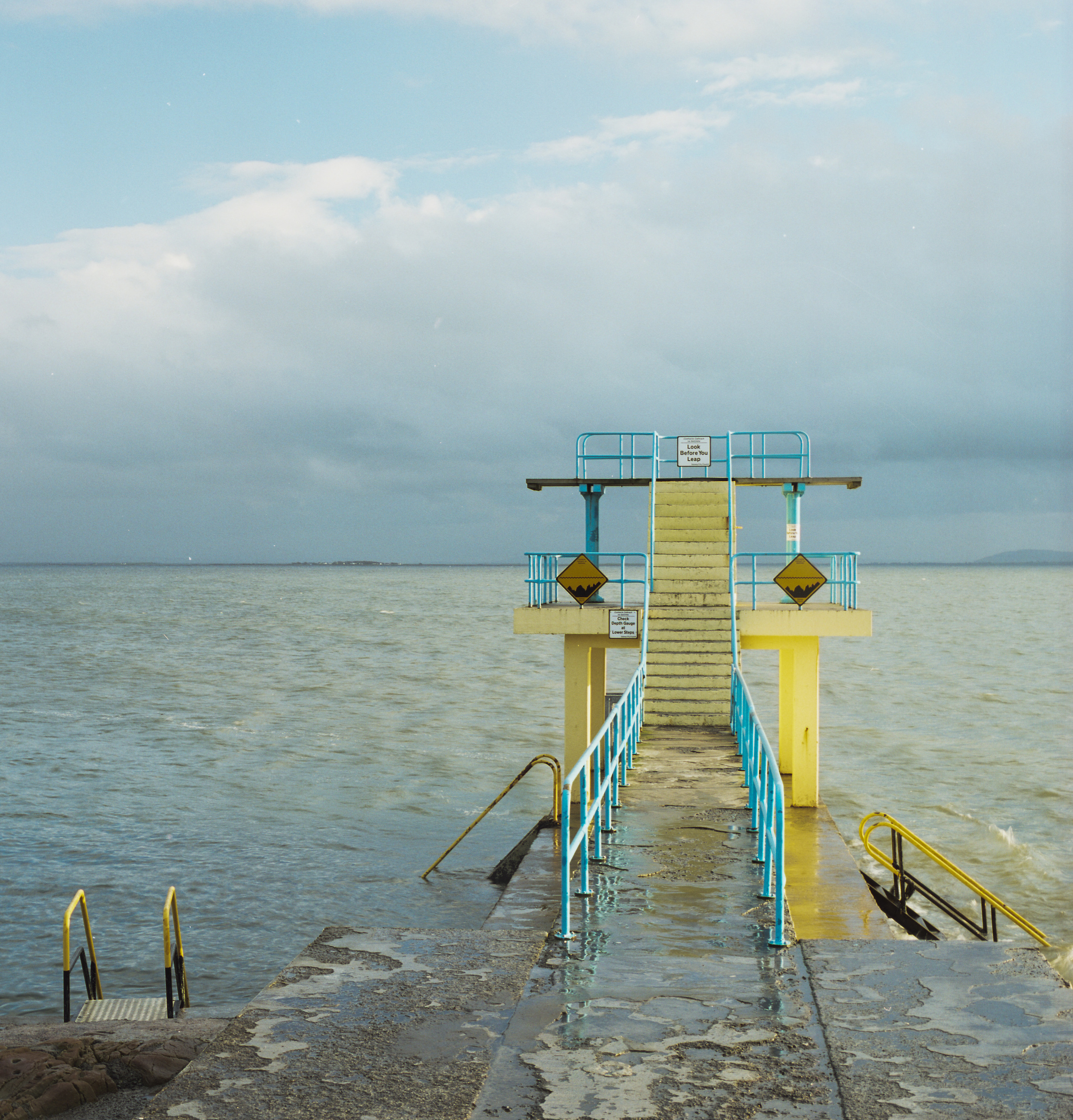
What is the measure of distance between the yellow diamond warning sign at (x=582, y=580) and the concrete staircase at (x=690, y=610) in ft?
3.20

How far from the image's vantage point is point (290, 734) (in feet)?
118

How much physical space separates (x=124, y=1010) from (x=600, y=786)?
544 centimetres

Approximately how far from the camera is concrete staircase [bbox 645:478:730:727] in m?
15.1

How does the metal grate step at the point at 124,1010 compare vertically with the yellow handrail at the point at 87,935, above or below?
below

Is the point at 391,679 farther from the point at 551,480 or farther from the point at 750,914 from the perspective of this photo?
the point at 750,914

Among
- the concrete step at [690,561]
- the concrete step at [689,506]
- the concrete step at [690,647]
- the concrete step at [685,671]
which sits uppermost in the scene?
the concrete step at [689,506]

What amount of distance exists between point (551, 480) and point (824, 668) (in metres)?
48.0

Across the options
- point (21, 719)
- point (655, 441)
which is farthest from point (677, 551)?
point (21, 719)

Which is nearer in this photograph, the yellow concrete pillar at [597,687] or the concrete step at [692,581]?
the concrete step at [692,581]

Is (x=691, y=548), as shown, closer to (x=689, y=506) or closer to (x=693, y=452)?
(x=689, y=506)

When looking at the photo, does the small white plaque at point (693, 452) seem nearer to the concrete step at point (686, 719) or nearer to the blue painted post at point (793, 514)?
the blue painted post at point (793, 514)

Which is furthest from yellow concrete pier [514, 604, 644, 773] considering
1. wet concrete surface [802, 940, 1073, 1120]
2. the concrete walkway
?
wet concrete surface [802, 940, 1073, 1120]

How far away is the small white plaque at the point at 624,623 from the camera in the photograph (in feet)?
52.1

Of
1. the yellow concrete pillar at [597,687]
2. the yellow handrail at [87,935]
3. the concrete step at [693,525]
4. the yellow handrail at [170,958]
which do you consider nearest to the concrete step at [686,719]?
the yellow concrete pillar at [597,687]
